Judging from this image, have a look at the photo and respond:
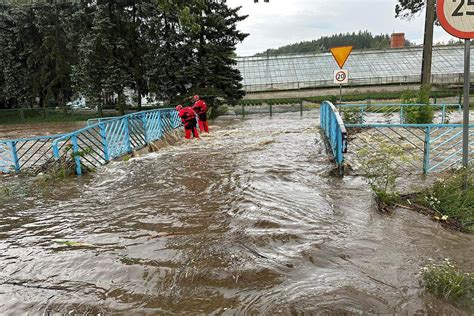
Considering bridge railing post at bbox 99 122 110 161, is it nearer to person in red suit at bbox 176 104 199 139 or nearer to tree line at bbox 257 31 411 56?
person in red suit at bbox 176 104 199 139

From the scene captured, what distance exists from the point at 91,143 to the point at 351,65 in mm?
32070

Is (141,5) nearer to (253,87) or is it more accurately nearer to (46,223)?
(253,87)

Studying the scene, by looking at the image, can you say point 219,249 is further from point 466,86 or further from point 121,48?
point 121,48

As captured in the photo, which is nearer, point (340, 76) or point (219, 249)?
point (219, 249)

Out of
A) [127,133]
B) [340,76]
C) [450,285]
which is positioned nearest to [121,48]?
[127,133]

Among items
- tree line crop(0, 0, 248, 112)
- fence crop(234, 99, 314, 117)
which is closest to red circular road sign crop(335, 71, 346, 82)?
tree line crop(0, 0, 248, 112)

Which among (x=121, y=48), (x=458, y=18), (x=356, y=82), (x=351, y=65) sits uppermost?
(x=121, y=48)

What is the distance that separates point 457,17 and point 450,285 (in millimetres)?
3263

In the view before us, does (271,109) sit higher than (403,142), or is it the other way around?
(271,109)

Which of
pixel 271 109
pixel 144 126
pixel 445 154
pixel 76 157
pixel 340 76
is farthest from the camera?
pixel 271 109

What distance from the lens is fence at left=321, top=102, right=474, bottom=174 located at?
6.96 m

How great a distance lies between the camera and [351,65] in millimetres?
36500

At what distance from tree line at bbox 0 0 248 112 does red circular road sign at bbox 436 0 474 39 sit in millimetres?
19176

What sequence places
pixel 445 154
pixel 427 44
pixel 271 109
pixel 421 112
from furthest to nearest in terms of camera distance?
pixel 271 109 < pixel 427 44 < pixel 421 112 < pixel 445 154
